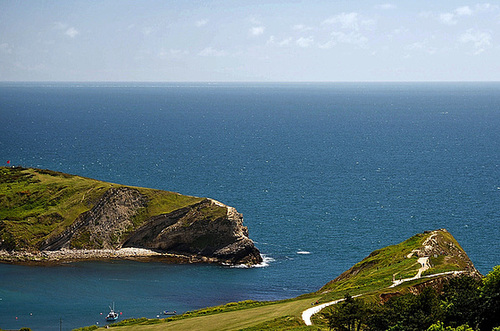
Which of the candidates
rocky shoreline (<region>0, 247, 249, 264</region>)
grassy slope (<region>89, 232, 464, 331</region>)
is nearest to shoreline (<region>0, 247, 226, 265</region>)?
rocky shoreline (<region>0, 247, 249, 264</region>)

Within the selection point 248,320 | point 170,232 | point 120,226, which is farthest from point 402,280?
point 120,226

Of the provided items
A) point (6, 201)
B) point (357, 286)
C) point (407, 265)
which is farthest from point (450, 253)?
point (6, 201)

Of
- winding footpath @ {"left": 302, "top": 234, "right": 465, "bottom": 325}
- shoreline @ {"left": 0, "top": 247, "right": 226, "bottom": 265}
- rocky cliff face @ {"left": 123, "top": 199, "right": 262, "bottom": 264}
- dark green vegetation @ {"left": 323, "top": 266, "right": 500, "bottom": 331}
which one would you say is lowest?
shoreline @ {"left": 0, "top": 247, "right": 226, "bottom": 265}

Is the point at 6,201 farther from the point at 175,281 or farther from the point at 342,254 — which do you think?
the point at 342,254

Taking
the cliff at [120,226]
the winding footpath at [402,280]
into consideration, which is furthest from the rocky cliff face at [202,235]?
the winding footpath at [402,280]

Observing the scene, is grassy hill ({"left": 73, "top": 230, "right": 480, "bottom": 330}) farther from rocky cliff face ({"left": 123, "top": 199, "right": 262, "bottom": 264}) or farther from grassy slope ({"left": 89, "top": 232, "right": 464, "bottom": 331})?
rocky cliff face ({"left": 123, "top": 199, "right": 262, "bottom": 264})
